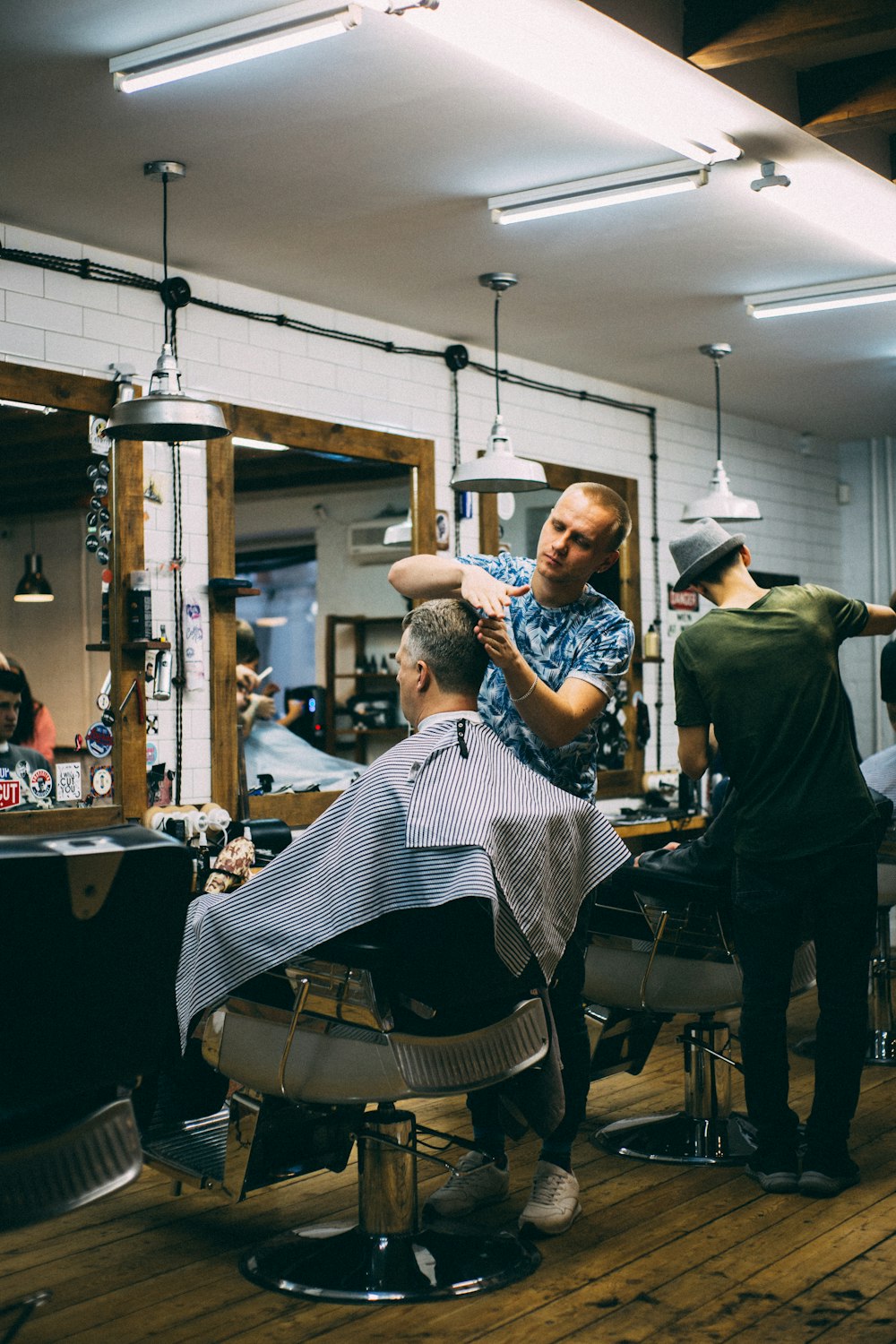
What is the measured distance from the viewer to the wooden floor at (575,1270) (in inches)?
94.2

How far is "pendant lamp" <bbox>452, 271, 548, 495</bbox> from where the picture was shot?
197 inches

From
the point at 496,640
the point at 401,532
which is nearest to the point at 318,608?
the point at 401,532

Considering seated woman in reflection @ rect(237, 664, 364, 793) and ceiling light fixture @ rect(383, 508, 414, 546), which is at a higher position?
ceiling light fixture @ rect(383, 508, 414, 546)

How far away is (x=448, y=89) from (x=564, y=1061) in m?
2.34

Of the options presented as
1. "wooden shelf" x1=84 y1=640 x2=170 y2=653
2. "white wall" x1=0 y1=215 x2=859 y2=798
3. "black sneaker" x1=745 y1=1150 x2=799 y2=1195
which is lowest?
"black sneaker" x1=745 y1=1150 x2=799 y2=1195

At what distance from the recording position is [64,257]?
4.57m

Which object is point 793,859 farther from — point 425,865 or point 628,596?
point 628,596

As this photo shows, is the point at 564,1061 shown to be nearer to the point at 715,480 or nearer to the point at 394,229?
the point at 394,229

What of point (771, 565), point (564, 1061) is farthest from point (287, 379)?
point (771, 565)

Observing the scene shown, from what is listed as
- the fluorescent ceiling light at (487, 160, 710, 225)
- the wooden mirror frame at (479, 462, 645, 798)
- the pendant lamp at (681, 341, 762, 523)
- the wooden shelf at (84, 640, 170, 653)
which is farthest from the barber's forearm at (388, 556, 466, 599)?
the wooden mirror frame at (479, 462, 645, 798)

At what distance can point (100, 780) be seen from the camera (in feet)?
15.3

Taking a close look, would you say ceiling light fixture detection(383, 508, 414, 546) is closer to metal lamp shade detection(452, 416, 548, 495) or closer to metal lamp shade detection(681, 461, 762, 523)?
metal lamp shade detection(452, 416, 548, 495)

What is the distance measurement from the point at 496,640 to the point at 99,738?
99.8 inches

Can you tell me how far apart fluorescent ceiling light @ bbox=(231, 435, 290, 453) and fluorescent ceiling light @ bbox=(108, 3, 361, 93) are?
188 centimetres
